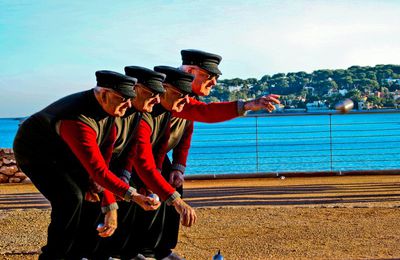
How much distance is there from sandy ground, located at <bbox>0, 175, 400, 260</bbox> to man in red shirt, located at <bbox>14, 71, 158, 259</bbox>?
2.58m

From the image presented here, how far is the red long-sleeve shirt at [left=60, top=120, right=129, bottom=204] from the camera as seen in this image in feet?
17.3

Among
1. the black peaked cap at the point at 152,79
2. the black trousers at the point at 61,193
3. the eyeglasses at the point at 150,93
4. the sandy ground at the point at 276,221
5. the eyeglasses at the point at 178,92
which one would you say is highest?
the black peaked cap at the point at 152,79

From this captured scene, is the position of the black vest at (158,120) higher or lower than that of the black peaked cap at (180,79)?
A: lower

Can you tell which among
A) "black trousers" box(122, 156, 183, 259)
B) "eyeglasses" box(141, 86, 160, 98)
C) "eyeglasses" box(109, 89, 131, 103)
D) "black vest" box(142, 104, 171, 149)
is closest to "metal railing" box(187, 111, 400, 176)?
"black trousers" box(122, 156, 183, 259)

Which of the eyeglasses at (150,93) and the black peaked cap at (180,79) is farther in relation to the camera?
the black peaked cap at (180,79)

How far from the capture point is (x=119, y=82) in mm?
5285

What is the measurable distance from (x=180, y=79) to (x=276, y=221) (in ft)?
16.5

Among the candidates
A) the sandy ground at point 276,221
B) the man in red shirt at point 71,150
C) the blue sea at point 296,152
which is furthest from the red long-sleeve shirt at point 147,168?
the blue sea at point 296,152

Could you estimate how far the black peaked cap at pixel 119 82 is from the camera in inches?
208

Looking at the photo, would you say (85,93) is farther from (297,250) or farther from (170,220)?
A: (297,250)

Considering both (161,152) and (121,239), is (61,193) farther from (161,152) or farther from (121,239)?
(121,239)

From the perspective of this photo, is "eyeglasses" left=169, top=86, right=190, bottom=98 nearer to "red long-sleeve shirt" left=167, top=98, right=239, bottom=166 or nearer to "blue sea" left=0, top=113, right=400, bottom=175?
"red long-sleeve shirt" left=167, top=98, right=239, bottom=166

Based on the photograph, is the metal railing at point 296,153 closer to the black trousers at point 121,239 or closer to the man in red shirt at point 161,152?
the man in red shirt at point 161,152

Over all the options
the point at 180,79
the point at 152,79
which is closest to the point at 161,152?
the point at 180,79
